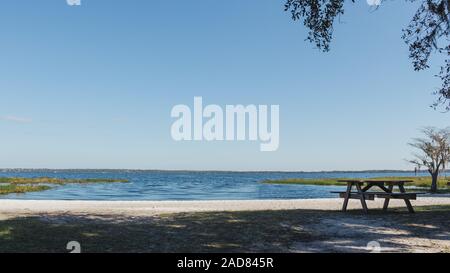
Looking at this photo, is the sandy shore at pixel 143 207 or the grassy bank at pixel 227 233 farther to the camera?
the sandy shore at pixel 143 207

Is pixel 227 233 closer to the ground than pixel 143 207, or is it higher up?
higher up

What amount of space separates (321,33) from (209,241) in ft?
34.7

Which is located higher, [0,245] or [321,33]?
[321,33]

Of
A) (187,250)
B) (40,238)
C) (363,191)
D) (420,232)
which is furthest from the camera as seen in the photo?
(363,191)

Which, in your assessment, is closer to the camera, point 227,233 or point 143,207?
point 227,233

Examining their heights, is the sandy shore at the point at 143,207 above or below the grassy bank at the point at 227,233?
below

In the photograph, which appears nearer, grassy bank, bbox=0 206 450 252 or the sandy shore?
grassy bank, bbox=0 206 450 252

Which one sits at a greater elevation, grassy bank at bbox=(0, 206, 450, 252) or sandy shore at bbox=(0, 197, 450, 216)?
grassy bank at bbox=(0, 206, 450, 252)
